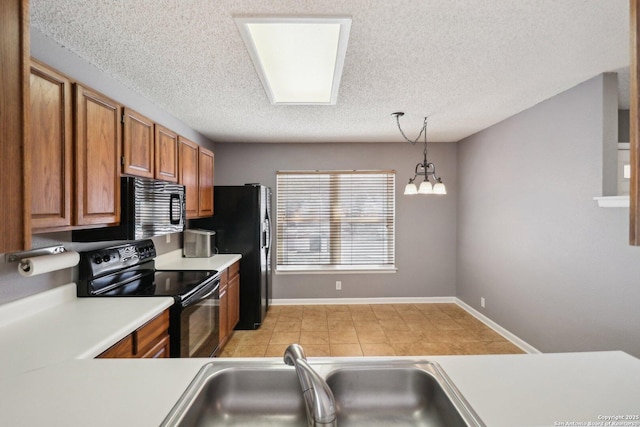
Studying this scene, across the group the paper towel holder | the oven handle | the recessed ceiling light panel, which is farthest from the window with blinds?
the paper towel holder

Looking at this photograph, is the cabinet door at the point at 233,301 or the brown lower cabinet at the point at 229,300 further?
the cabinet door at the point at 233,301

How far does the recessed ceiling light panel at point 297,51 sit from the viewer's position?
1715mm

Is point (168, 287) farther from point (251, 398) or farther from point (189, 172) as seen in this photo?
point (251, 398)

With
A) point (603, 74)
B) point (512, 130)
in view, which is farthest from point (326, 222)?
point (603, 74)

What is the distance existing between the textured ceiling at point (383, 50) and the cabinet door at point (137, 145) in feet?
1.25

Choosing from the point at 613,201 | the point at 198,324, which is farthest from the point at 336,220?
the point at 613,201

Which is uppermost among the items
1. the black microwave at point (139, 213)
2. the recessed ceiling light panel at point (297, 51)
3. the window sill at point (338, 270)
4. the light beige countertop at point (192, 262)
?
the recessed ceiling light panel at point (297, 51)

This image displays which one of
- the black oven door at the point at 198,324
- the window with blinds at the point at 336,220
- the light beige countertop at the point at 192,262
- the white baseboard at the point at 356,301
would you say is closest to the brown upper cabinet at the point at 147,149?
the light beige countertop at the point at 192,262

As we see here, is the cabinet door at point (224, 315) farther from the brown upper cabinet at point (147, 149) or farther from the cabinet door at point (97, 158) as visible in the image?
the cabinet door at point (97, 158)

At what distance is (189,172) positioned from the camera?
319 cm

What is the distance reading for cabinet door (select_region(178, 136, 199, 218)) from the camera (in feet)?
9.92

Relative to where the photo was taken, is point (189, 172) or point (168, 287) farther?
point (189, 172)

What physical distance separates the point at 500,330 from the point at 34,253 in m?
4.25

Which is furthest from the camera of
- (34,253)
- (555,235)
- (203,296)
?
(555,235)
